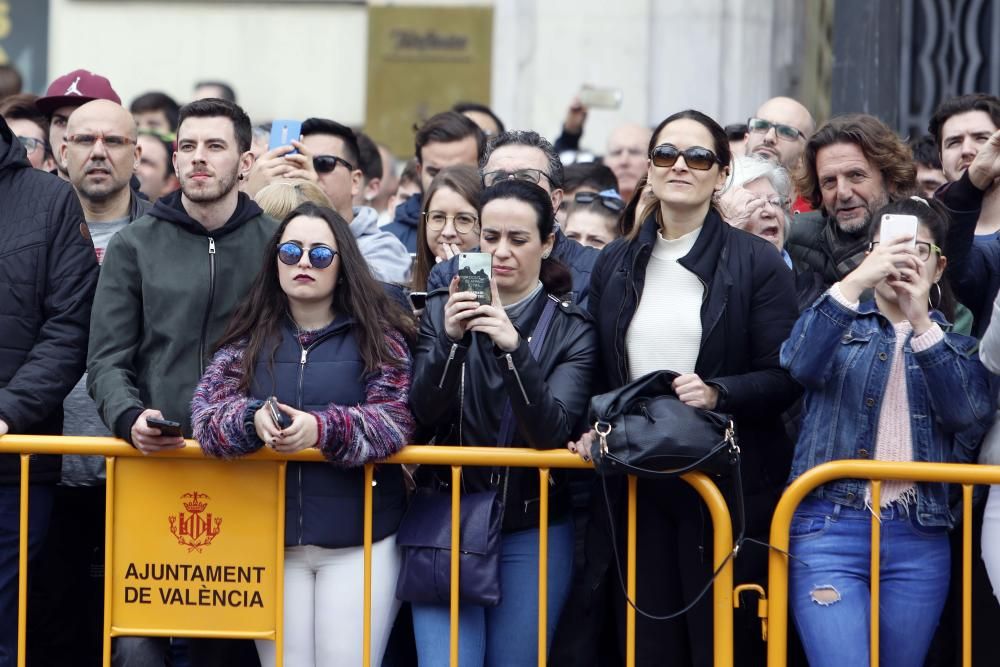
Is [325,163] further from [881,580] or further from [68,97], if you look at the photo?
[881,580]

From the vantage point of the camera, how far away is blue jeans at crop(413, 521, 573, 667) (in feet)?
16.9

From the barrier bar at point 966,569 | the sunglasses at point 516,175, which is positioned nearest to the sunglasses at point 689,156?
the sunglasses at point 516,175

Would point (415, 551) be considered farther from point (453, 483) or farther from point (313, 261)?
point (313, 261)

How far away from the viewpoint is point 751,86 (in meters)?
11.3

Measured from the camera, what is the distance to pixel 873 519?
4902mm

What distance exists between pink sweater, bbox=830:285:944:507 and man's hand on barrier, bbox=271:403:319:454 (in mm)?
1757

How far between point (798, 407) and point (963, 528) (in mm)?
793

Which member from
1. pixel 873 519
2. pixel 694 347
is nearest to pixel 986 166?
pixel 694 347

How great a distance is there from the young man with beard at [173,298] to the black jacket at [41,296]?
19 centimetres

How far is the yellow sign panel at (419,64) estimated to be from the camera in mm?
11523

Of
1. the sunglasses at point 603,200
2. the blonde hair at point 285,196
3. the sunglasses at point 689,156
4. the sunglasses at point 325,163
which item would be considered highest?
the sunglasses at point 325,163

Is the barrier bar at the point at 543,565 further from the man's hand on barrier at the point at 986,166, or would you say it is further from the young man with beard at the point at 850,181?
the man's hand on barrier at the point at 986,166

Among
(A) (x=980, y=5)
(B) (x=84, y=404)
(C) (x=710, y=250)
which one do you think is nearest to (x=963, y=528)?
(C) (x=710, y=250)

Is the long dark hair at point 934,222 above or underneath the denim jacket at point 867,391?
above
